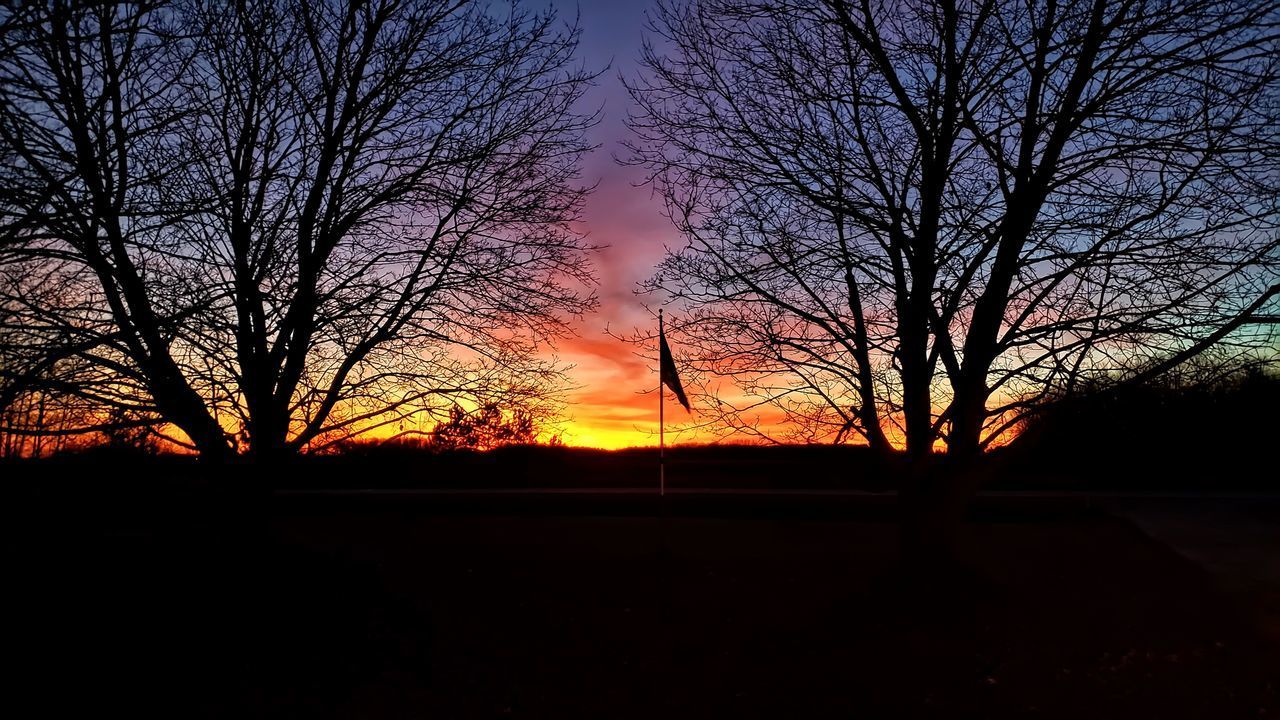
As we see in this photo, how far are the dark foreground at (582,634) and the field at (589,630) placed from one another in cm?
3

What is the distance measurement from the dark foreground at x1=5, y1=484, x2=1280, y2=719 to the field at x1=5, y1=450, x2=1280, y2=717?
29mm

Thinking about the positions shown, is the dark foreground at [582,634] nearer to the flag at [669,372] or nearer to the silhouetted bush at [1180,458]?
the flag at [669,372]

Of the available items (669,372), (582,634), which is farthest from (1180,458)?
(582,634)

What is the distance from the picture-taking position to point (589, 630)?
31.1 feet

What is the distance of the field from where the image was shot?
707 centimetres

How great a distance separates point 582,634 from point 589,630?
0.16m

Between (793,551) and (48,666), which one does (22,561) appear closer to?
(48,666)

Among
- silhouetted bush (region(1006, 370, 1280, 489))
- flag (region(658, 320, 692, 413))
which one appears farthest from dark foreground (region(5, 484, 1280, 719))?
silhouetted bush (region(1006, 370, 1280, 489))

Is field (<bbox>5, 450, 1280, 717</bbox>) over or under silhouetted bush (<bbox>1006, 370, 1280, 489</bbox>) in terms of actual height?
under

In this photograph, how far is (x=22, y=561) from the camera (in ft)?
26.9

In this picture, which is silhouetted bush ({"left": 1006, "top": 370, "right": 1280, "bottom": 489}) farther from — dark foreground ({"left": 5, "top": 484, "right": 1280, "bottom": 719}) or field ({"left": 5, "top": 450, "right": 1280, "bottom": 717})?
dark foreground ({"left": 5, "top": 484, "right": 1280, "bottom": 719})

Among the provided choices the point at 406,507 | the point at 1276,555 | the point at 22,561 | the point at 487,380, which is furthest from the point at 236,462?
the point at 1276,555

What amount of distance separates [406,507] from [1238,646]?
16615 millimetres

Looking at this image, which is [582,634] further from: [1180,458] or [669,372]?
[1180,458]
